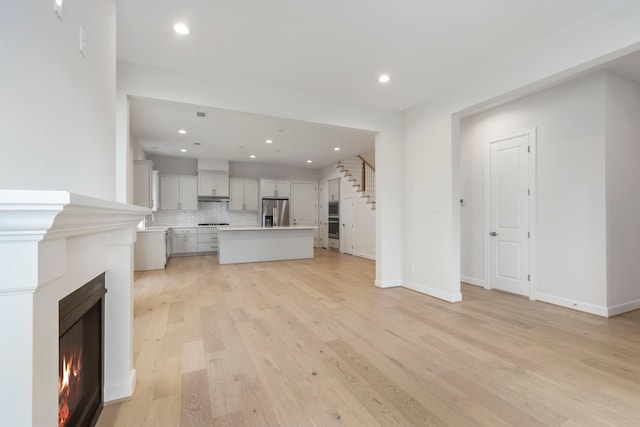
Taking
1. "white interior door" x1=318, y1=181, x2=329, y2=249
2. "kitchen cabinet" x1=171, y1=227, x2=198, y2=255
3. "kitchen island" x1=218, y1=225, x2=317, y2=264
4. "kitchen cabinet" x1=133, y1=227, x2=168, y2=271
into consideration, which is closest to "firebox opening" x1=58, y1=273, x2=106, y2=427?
"kitchen cabinet" x1=133, y1=227, x2=168, y2=271

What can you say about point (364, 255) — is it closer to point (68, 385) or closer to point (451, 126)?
point (451, 126)

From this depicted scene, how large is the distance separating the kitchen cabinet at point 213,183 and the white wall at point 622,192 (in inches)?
316

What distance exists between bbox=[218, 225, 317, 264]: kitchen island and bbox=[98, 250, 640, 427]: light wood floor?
2733 millimetres

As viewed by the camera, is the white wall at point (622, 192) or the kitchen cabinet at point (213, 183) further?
the kitchen cabinet at point (213, 183)

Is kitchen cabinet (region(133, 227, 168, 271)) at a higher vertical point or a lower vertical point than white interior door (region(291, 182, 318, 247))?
lower

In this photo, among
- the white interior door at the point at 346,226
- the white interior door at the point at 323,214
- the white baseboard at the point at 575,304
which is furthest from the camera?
the white interior door at the point at 323,214

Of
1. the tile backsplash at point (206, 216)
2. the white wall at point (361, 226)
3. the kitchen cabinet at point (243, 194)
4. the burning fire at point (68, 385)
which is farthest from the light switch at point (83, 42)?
the kitchen cabinet at point (243, 194)

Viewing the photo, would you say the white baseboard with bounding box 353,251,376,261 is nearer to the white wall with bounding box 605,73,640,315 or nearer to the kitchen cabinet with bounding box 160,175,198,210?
the white wall with bounding box 605,73,640,315

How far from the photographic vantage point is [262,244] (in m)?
7.09

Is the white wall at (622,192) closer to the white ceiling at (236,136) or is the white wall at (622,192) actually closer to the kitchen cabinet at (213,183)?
the white ceiling at (236,136)

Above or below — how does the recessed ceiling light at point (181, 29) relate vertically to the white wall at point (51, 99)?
above

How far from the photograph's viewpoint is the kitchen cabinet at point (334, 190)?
30.4ft

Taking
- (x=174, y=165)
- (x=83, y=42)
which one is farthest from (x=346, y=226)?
(x=83, y=42)

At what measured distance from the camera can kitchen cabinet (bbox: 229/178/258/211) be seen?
8.84 m
